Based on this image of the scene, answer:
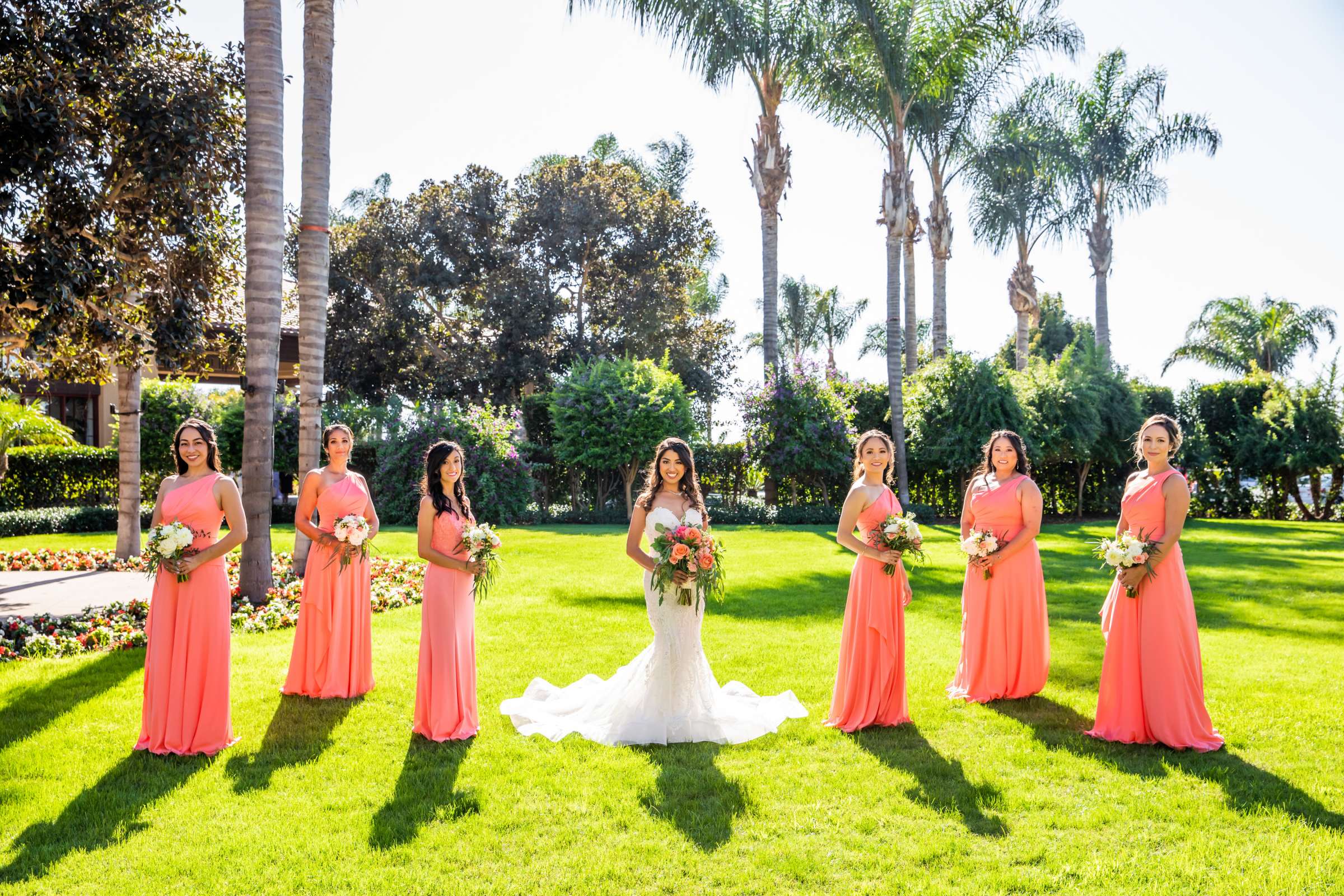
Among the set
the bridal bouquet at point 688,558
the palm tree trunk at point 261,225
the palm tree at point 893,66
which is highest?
the palm tree at point 893,66

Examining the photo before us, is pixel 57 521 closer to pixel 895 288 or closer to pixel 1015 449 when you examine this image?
pixel 1015 449

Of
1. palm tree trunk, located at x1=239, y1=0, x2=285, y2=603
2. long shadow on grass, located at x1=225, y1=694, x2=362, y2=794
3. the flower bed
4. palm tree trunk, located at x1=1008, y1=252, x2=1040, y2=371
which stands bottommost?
long shadow on grass, located at x1=225, y1=694, x2=362, y2=794

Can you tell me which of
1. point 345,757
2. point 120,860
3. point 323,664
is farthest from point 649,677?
point 120,860

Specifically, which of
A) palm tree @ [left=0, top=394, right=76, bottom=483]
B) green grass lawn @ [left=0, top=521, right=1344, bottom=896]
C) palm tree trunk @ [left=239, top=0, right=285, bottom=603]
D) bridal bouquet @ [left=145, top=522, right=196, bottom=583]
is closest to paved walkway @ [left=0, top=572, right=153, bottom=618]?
palm tree trunk @ [left=239, top=0, right=285, bottom=603]

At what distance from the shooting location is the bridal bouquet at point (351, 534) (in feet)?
23.5

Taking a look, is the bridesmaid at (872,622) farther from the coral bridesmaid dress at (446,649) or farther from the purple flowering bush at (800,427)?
the purple flowering bush at (800,427)

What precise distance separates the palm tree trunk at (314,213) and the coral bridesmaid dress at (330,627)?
4.63 metres

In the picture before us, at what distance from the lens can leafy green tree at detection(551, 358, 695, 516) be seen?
24.2 meters

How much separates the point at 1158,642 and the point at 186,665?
21.7 feet

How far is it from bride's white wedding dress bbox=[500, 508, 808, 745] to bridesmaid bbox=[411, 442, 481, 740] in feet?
1.83

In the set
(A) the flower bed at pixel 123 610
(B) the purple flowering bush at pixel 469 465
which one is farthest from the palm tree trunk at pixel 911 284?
(A) the flower bed at pixel 123 610

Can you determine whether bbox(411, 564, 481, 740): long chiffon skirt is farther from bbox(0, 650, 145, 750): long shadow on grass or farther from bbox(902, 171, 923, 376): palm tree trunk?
bbox(902, 171, 923, 376): palm tree trunk

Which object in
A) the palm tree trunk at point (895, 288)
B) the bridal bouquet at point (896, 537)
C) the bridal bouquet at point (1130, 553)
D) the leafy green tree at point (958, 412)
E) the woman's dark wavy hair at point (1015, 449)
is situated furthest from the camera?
the leafy green tree at point (958, 412)

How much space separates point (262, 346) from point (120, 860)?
728 cm
